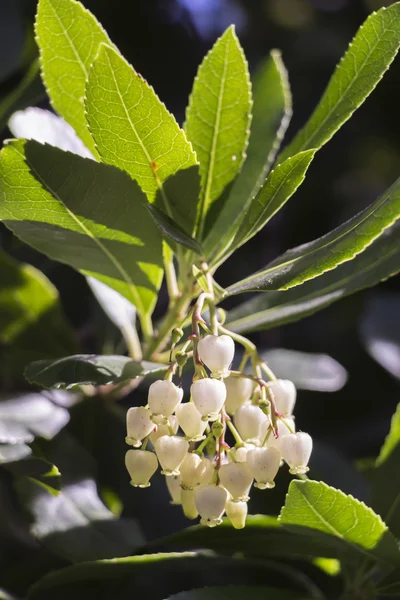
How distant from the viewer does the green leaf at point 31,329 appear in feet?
4.44

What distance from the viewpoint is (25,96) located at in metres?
1.28

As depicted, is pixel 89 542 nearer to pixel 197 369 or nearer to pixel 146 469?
pixel 146 469

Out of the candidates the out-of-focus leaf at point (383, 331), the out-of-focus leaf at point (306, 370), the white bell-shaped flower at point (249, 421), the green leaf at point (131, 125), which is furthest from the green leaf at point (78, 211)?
the out-of-focus leaf at point (383, 331)

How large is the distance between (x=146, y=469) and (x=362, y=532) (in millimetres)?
288

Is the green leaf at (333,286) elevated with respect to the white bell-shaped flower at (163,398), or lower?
elevated

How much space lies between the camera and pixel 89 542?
108 centimetres

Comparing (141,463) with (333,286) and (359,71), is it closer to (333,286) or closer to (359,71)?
(333,286)

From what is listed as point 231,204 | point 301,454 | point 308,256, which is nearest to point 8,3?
point 231,204

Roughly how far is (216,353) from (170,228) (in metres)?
0.17

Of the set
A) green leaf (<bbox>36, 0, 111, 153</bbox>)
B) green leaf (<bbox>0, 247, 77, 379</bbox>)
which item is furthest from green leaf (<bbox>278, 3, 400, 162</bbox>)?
green leaf (<bbox>0, 247, 77, 379</bbox>)

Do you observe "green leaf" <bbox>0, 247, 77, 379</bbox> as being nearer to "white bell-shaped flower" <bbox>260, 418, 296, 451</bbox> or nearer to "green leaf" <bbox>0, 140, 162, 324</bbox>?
"green leaf" <bbox>0, 140, 162, 324</bbox>

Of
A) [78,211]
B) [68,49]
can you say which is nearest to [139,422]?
[78,211]

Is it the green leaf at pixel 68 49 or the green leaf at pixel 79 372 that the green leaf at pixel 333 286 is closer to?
the green leaf at pixel 79 372

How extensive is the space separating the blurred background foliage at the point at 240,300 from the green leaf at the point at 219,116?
375 millimetres
